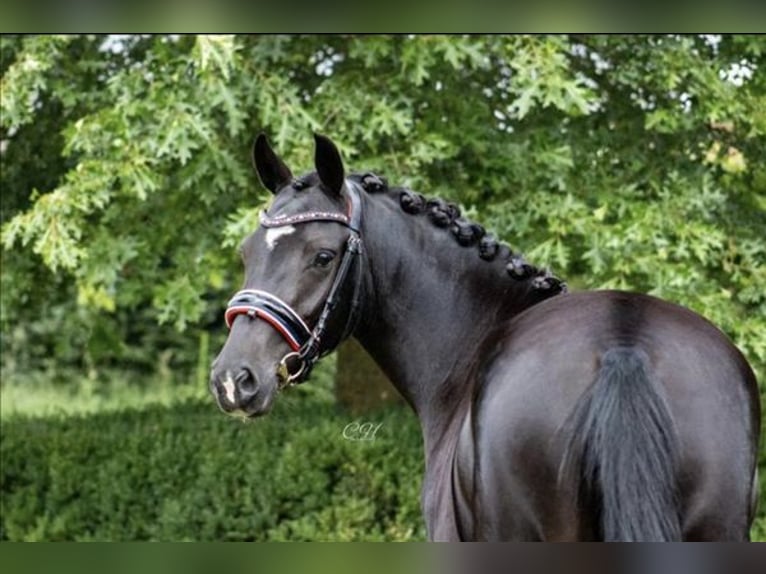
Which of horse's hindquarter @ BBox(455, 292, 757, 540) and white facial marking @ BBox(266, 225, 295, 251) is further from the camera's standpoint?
white facial marking @ BBox(266, 225, 295, 251)

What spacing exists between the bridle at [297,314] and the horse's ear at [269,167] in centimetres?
20

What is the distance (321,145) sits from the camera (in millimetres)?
3426

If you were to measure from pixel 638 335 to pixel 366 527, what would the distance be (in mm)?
5138

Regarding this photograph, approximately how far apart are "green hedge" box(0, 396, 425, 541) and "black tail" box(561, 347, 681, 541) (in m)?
4.99

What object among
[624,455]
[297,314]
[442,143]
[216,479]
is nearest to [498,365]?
[624,455]

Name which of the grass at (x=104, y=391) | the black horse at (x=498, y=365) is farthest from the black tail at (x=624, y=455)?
the grass at (x=104, y=391)

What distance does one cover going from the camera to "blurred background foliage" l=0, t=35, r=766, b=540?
6.56m

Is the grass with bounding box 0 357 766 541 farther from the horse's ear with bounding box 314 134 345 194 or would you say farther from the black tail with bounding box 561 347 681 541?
the black tail with bounding box 561 347 681 541

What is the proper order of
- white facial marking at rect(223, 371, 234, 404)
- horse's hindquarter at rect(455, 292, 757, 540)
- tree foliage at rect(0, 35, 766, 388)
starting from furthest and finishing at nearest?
tree foliage at rect(0, 35, 766, 388) < white facial marking at rect(223, 371, 234, 404) < horse's hindquarter at rect(455, 292, 757, 540)

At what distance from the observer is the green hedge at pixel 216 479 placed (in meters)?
7.76

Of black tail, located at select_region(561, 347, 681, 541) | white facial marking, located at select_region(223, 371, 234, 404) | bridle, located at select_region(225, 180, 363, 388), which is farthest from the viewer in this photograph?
bridle, located at select_region(225, 180, 363, 388)

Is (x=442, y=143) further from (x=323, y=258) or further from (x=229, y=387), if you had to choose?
(x=229, y=387)

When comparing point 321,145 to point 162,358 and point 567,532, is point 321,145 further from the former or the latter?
point 162,358

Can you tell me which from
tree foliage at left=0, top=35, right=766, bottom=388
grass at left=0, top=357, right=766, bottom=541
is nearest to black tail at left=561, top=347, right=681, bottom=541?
tree foliage at left=0, top=35, right=766, bottom=388
